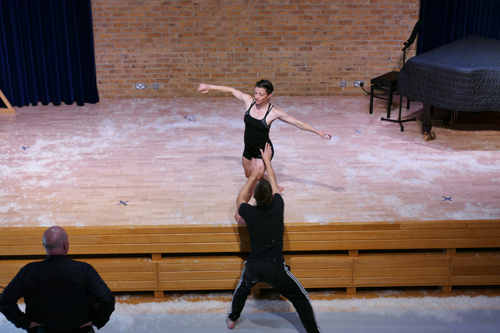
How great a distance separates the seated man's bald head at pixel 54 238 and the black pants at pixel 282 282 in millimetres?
1256

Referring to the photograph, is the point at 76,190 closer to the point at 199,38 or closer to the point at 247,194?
the point at 247,194

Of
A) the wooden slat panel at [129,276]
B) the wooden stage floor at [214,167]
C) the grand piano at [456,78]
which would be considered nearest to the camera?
the wooden slat panel at [129,276]

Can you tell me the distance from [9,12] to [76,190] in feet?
11.3

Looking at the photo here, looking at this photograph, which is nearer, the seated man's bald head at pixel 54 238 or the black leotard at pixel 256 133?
the seated man's bald head at pixel 54 238

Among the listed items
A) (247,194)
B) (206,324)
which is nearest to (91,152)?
(247,194)

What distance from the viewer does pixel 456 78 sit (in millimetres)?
5281

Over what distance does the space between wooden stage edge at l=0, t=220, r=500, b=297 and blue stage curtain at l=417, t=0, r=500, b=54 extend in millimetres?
4147

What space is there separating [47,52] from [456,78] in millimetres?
4988

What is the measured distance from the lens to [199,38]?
24.3 ft

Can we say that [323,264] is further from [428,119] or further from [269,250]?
[428,119]

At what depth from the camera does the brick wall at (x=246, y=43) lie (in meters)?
7.30

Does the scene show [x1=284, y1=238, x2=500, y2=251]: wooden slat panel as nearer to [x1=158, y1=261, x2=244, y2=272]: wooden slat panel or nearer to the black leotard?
[x1=158, y1=261, x2=244, y2=272]: wooden slat panel

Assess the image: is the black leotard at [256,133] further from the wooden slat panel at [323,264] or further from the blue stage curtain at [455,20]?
the blue stage curtain at [455,20]

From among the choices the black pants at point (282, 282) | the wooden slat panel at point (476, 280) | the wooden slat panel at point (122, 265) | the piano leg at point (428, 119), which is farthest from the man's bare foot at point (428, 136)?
the wooden slat panel at point (122, 265)
